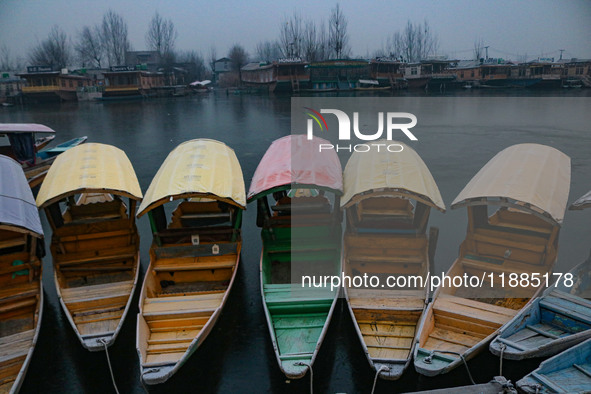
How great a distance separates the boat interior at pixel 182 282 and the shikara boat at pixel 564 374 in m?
4.49

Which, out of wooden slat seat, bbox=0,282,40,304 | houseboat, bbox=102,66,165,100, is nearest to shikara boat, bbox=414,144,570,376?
wooden slat seat, bbox=0,282,40,304

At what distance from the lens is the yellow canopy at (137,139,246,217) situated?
785cm

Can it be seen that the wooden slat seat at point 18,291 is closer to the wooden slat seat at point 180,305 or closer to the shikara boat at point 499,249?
the wooden slat seat at point 180,305

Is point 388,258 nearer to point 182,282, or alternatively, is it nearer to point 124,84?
point 182,282

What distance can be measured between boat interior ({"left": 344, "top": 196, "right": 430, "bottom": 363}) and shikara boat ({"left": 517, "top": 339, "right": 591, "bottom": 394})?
158 centimetres

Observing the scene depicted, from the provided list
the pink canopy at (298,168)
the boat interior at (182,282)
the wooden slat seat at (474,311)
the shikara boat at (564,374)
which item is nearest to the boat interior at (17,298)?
the boat interior at (182,282)

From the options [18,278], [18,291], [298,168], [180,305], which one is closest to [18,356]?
[18,291]

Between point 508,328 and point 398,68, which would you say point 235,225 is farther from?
point 398,68

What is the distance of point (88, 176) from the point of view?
8.80 meters

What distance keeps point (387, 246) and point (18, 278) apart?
7100 mm

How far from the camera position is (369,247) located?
8.31 m

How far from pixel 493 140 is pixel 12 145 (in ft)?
77.1

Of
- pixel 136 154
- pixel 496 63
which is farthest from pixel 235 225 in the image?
pixel 496 63

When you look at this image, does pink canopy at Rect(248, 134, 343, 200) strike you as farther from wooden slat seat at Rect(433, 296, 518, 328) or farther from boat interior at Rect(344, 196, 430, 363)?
wooden slat seat at Rect(433, 296, 518, 328)
